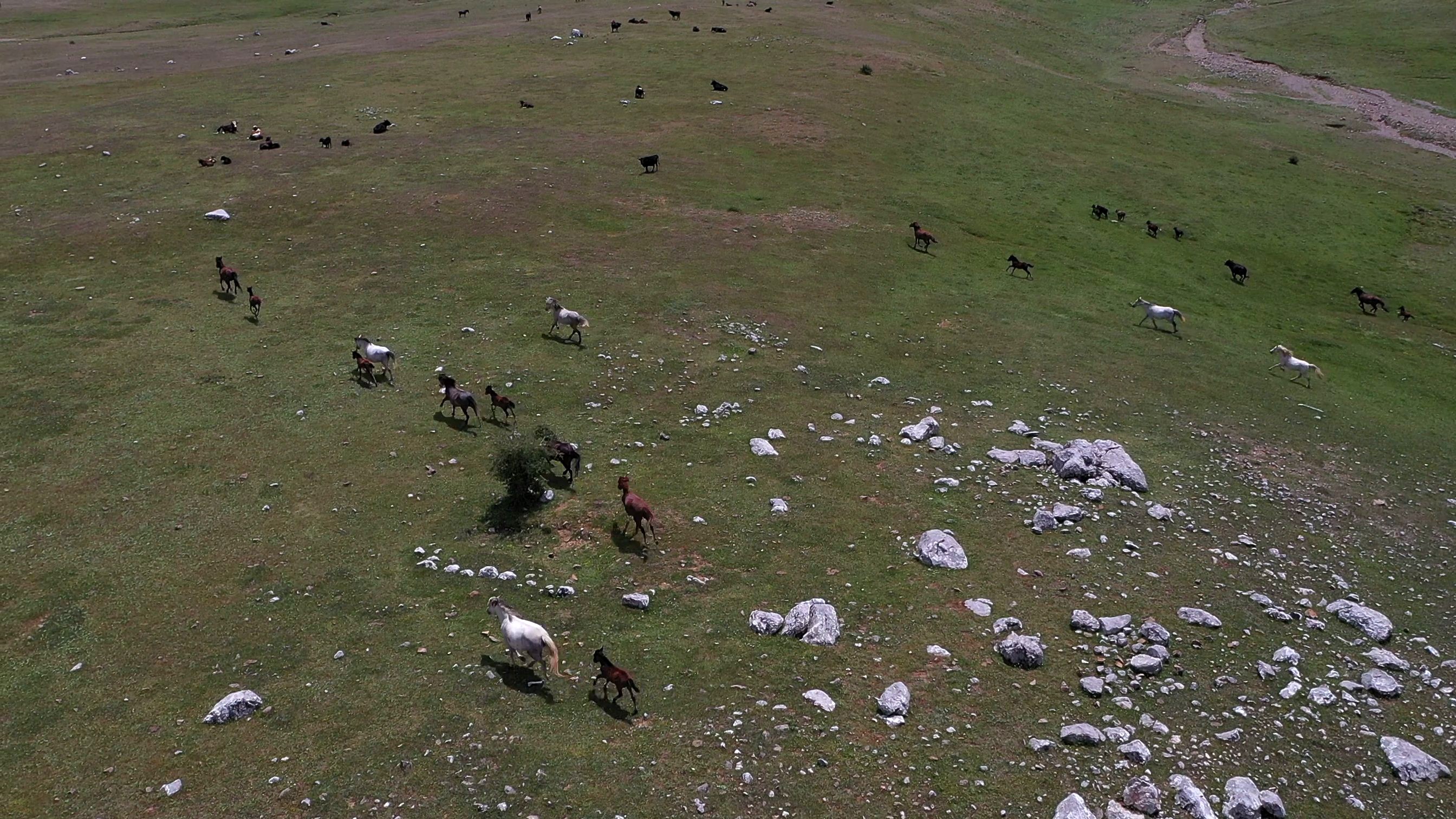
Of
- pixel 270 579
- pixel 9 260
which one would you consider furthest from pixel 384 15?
pixel 270 579

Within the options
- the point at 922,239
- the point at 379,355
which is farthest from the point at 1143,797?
the point at 922,239

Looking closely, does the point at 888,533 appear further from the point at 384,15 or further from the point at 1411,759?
the point at 384,15

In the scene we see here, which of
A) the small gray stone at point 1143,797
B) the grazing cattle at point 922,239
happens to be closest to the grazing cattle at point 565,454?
the small gray stone at point 1143,797

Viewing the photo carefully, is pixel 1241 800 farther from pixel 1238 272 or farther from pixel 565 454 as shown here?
pixel 1238 272

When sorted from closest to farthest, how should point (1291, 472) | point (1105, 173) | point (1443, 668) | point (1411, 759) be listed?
point (1411, 759) < point (1443, 668) < point (1291, 472) < point (1105, 173)

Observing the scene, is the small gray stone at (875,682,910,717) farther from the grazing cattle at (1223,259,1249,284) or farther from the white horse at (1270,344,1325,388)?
the grazing cattle at (1223,259,1249,284)

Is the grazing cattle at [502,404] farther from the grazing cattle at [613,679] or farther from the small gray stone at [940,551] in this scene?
the small gray stone at [940,551]
